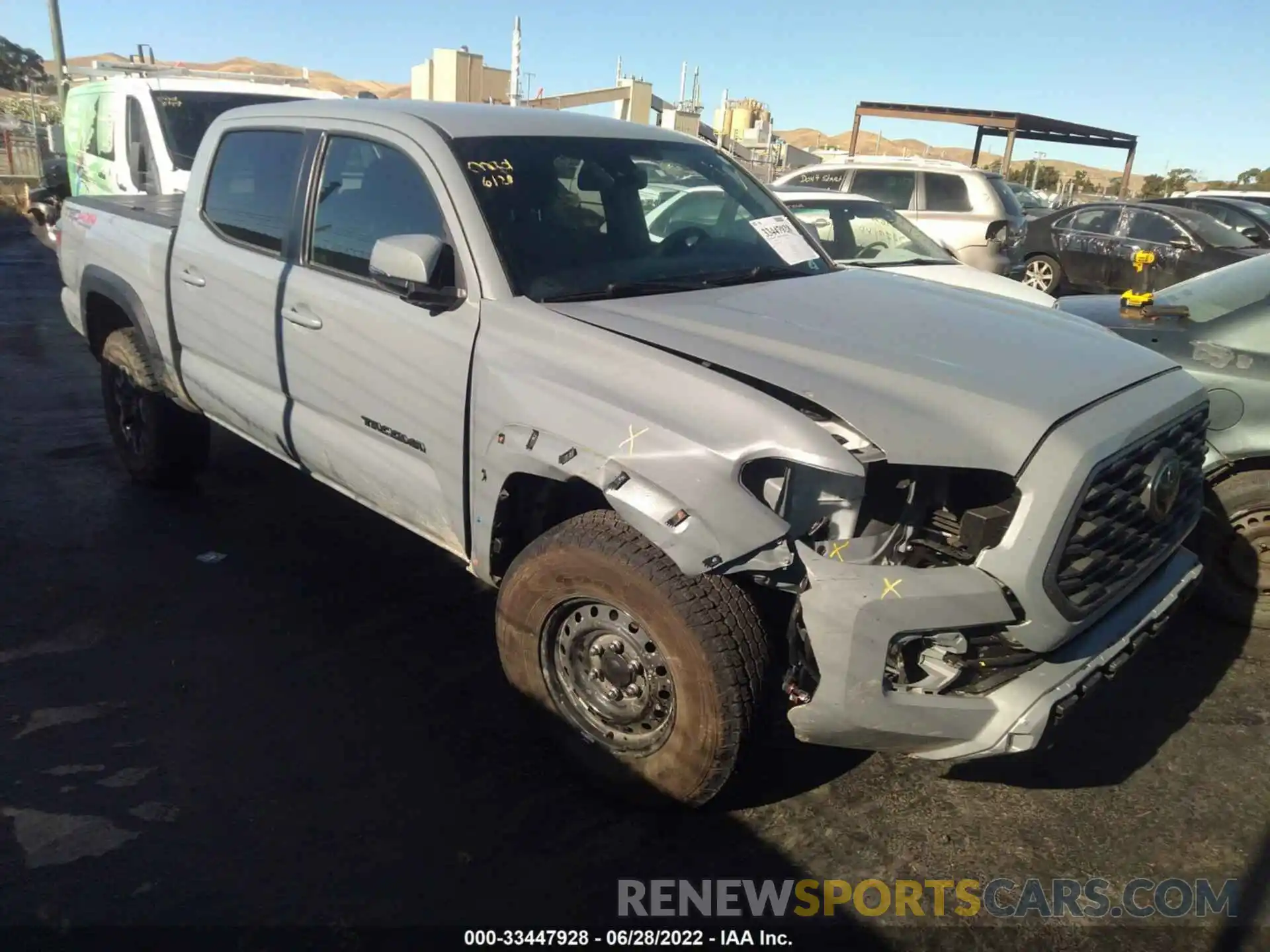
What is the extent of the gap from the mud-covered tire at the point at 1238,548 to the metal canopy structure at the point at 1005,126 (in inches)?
815

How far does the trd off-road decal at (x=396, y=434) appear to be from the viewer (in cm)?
333

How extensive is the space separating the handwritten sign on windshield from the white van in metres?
5.35

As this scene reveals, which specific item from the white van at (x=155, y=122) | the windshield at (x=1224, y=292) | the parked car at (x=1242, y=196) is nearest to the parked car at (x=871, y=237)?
the windshield at (x=1224, y=292)

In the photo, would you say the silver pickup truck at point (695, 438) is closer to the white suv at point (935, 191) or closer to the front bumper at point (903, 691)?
the front bumper at point (903, 691)

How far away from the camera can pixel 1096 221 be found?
13.5 m

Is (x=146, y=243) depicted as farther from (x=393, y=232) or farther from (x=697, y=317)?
(x=697, y=317)

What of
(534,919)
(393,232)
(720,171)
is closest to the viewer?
(534,919)

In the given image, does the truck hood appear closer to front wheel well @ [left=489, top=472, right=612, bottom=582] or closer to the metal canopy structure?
front wheel well @ [left=489, top=472, right=612, bottom=582]

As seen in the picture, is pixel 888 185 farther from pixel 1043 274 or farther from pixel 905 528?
pixel 905 528

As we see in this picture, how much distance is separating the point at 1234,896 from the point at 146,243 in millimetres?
5147

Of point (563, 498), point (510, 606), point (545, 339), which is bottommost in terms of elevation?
point (510, 606)

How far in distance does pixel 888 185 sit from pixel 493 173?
942cm

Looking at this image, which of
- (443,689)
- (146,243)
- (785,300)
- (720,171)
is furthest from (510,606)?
(146,243)

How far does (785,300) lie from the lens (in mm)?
3230
